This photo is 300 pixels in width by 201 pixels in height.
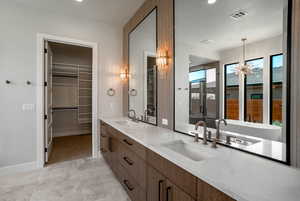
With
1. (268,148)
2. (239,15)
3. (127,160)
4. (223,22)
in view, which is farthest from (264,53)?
(127,160)

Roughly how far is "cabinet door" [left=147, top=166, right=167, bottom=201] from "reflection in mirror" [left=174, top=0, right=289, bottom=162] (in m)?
0.67

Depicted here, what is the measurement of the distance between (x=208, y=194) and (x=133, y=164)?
3.44ft

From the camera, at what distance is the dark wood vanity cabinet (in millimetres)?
927

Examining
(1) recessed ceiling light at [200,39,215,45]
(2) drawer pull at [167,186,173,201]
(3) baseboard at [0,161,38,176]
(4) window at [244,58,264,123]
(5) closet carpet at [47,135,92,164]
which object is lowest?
(5) closet carpet at [47,135,92,164]

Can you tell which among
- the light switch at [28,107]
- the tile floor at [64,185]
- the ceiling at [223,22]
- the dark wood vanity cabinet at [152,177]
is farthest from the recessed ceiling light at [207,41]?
the light switch at [28,107]

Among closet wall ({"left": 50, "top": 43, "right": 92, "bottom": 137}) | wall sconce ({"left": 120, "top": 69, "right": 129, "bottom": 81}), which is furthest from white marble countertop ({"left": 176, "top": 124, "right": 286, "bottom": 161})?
closet wall ({"left": 50, "top": 43, "right": 92, "bottom": 137})

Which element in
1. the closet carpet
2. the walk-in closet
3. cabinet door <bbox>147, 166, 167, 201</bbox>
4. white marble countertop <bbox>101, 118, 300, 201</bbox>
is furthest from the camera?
the walk-in closet

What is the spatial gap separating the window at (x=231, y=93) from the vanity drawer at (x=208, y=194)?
0.83 m

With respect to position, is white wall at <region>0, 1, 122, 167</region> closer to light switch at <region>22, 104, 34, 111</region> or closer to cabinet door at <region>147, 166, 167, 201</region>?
light switch at <region>22, 104, 34, 111</region>

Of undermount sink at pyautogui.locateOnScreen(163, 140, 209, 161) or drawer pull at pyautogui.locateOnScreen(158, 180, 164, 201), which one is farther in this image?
undermount sink at pyautogui.locateOnScreen(163, 140, 209, 161)

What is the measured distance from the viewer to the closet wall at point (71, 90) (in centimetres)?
497

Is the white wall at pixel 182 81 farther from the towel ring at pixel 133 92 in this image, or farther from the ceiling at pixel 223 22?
the towel ring at pixel 133 92

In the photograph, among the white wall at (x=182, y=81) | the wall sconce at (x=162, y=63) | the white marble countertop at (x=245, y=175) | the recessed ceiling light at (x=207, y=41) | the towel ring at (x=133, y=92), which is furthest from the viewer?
the towel ring at (x=133, y=92)

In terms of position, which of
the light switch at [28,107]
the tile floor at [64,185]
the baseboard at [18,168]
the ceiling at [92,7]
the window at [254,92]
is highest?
the ceiling at [92,7]
